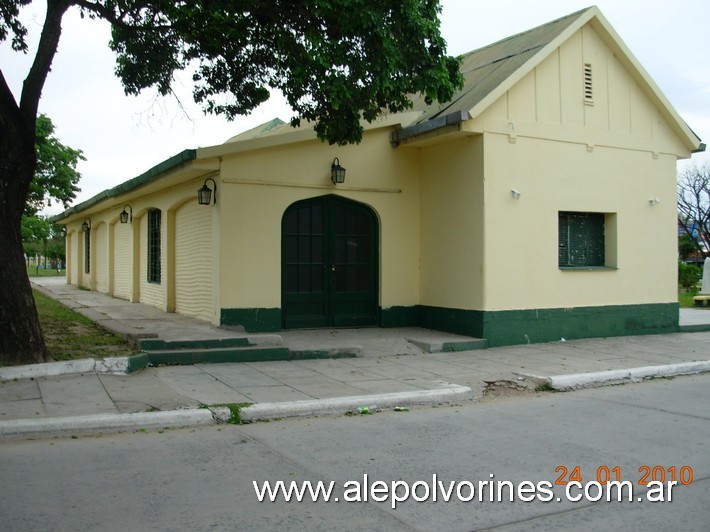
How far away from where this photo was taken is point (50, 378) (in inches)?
331

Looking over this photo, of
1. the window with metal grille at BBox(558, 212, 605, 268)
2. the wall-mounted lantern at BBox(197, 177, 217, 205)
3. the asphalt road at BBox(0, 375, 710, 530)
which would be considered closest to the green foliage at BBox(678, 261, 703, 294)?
the window with metal grille at BBox(558, 212, 605, 268)

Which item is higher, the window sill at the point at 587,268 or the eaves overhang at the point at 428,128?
the eaves overhang at the point at 428,128

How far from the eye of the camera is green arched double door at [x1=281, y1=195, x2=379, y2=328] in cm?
1276

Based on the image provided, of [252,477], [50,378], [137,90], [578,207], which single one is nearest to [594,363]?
[578,207]

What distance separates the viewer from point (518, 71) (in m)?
12.0

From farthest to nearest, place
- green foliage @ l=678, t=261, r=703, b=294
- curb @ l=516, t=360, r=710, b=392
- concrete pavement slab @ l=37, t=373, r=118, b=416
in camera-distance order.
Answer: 1. green foliage @ l=678, t=261, r=703, b=294
2. curb @ l=516, t=360, r=710, b=392
3. concrete pavement slab @ l=37, t=373, r=118, b=416

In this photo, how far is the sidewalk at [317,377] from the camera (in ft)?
23.0

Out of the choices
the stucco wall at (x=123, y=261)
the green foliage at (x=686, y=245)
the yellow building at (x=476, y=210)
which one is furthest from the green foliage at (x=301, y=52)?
the green foliage at (x=686, y=245)

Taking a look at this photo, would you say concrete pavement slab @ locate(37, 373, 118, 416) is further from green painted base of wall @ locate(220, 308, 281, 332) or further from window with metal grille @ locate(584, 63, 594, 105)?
window with metal grille @ locate(584, 63, 594, 105)

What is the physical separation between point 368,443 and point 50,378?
445 cm

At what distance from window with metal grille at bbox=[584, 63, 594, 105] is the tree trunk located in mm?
9954

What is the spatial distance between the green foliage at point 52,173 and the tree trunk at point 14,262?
27.4 meters

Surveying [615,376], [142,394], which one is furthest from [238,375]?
[615,376]

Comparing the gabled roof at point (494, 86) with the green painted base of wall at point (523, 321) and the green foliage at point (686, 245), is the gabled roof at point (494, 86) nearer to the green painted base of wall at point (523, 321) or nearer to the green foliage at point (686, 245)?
the green painted base of wall at point (523, 321)
